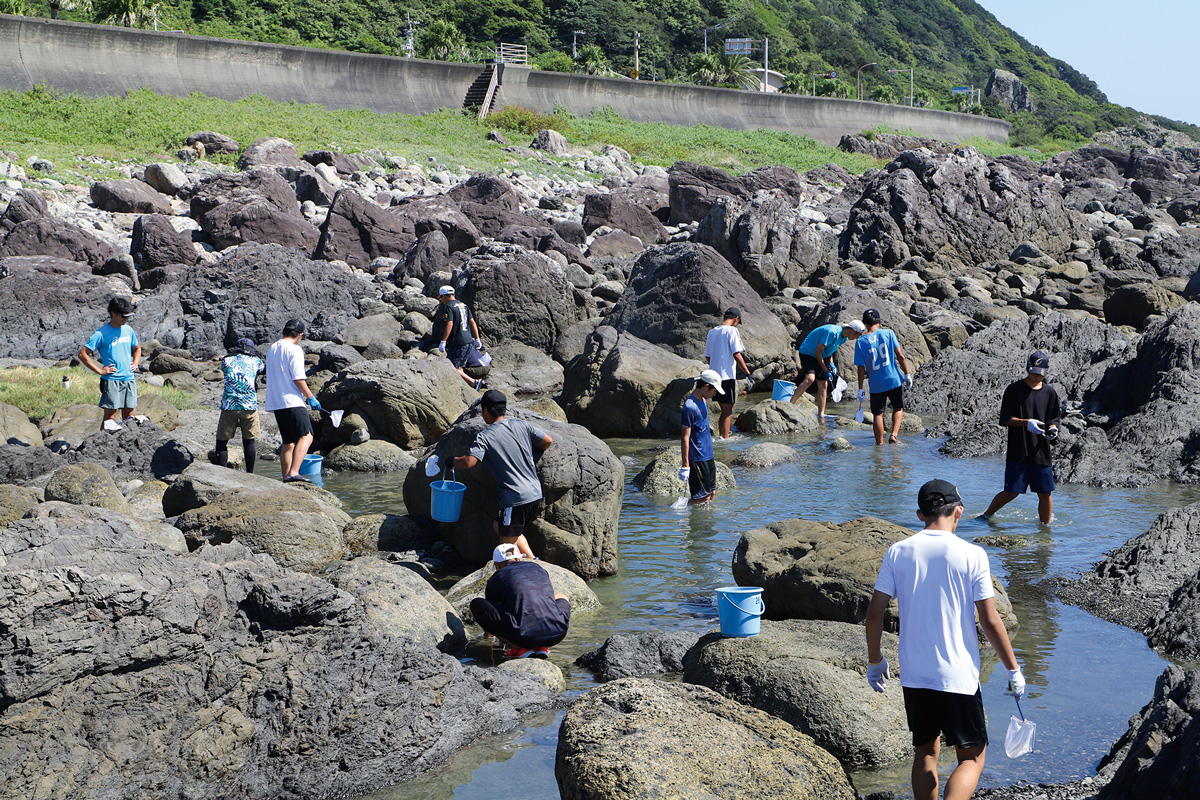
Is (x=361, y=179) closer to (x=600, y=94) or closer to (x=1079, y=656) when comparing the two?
(x=600, y=94)

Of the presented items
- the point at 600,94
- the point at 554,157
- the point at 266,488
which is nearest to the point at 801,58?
the point at 600,94

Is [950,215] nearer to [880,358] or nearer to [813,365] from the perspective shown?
[813,365]

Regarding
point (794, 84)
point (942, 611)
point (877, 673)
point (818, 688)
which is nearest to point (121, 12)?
point (818, 688)

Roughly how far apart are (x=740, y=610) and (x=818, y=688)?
0.75m

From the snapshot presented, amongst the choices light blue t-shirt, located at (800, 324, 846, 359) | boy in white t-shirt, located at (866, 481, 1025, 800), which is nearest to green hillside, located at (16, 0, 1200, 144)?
light blue t-shirt, located at (800, 324, 846, 359)

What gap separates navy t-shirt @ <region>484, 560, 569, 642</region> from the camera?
6918 millimetres

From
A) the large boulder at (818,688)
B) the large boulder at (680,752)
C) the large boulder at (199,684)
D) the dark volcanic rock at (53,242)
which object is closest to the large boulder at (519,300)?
the dark volcanic rock at (53,242)

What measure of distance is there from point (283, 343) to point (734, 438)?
6.83 meters

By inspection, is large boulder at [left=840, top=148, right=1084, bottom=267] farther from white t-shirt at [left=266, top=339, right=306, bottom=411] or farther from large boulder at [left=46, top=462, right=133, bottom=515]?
large boulder at [left=46, top=462, right=133, bottom=515]

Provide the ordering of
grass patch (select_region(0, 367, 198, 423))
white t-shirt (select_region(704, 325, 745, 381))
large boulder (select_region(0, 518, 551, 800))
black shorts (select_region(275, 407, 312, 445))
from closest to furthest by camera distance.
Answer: large boulder (select_region(0, 518, 551, 800)) < black shorts (select_region(275, 407, 312, 445)) < white t-shirt (select_region(704, 325, 745, 381)) < grass patch (select_region(0, 367, 198, 423))

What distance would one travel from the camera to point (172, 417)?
574 inches

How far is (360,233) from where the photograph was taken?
993 inches

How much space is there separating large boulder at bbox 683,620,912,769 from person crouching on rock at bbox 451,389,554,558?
2.37 meters

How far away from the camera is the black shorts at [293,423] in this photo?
38.7 feet
